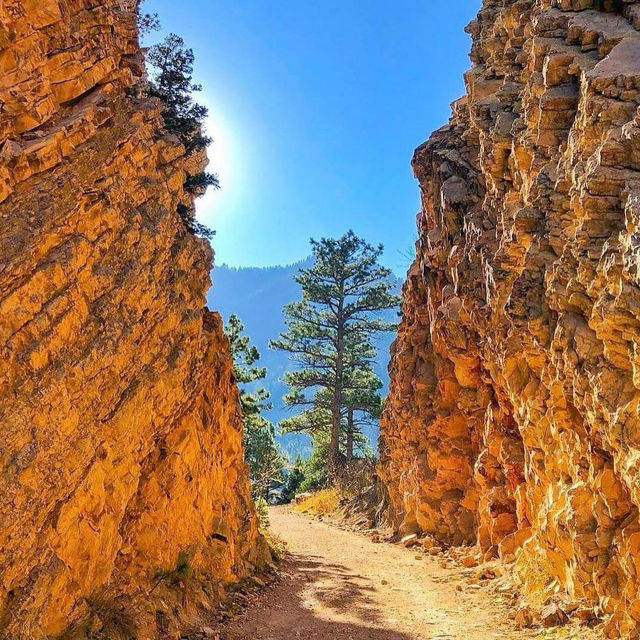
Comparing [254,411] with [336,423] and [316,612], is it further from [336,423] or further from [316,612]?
[316,612]

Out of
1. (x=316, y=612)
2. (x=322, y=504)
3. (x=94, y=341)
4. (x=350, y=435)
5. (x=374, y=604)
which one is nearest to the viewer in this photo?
(x=94, y=341)

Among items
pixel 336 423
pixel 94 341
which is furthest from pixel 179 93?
pixel 336 423

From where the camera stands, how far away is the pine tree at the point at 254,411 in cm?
2512

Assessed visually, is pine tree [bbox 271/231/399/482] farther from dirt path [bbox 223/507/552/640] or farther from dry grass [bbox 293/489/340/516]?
dirt path [bbox 223/507/552/640]

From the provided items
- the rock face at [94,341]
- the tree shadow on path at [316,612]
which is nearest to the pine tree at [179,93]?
the rock face at [94,341]

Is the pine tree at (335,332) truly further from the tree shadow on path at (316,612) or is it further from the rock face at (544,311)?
the tree shadow on path at (316,612)

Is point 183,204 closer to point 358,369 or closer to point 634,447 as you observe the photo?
point 634,447

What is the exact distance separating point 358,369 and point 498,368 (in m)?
19.3

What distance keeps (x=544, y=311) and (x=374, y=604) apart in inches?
277

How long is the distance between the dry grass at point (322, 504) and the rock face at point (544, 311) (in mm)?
8563

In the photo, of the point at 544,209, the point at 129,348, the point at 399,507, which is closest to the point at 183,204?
the point at 129,348

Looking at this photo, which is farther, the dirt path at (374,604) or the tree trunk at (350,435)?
the tree trunk at (350,435)

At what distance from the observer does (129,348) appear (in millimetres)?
8859

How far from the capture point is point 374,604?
1138 cm
